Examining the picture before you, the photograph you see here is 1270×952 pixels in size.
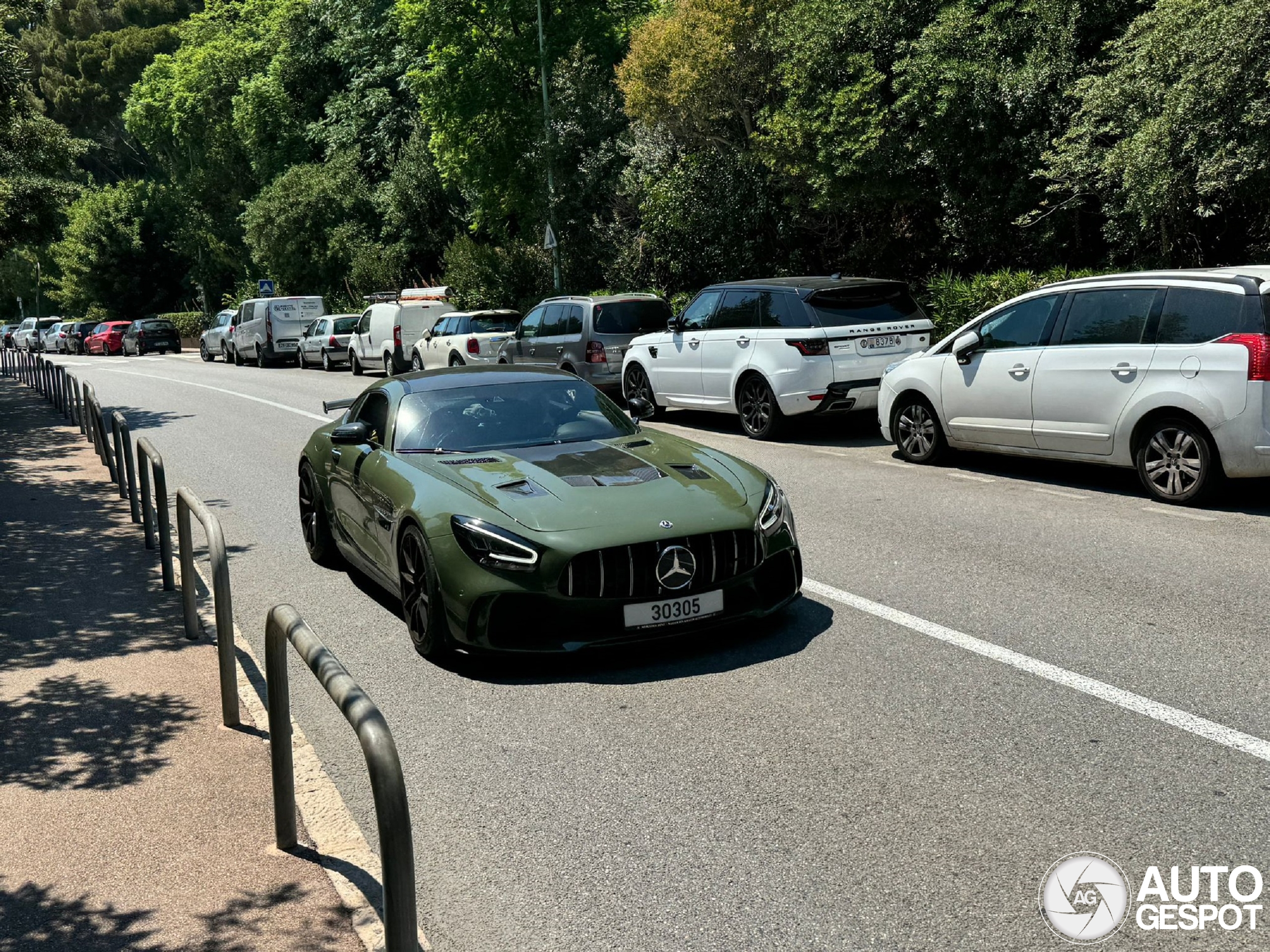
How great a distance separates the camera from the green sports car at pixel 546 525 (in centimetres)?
591

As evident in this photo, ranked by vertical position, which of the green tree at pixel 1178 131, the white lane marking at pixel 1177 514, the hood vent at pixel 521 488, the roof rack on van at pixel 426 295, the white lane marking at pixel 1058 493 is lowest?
the white lane marking at pixel 1058 493

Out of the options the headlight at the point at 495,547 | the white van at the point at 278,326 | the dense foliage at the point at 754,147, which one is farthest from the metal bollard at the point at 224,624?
the white van at the point at 278,326

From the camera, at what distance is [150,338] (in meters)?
53.7

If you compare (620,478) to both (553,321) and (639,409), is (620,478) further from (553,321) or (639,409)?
(553,321)

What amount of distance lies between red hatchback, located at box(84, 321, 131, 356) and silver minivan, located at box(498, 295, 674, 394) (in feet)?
137

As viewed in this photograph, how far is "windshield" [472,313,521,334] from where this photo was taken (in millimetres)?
24578

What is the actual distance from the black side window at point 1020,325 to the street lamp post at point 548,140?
2104 cm

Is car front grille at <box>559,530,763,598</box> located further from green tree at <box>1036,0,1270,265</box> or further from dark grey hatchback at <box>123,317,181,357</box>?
dark grey hatchback at <box>123,317,181,357</box>

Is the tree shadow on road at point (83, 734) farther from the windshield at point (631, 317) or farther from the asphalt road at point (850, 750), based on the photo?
the windshield at point (631, 317)

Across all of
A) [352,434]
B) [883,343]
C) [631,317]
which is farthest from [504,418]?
[631,317]

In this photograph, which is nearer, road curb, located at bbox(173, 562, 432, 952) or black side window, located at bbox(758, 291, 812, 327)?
road curb, located at bbox(173, 562, 432, 952)

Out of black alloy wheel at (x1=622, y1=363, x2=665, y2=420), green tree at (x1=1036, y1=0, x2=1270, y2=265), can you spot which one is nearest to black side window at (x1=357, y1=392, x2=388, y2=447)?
black alloy wheel at (x1=622, y1=363, x2=665, y2=420)
